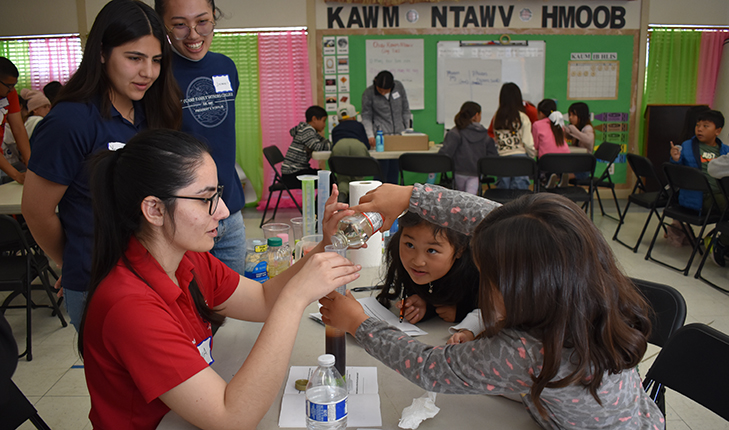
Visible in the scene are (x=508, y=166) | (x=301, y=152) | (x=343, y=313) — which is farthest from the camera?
(x=301, y=152)

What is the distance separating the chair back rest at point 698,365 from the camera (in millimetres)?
1087

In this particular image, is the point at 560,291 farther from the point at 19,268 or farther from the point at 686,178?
the point at 686,178

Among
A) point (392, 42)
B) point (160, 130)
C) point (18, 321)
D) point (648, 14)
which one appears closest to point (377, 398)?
point (160, 130)

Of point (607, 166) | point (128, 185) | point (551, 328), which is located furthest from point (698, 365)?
point (607, 166)

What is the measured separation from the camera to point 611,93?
6.66 m

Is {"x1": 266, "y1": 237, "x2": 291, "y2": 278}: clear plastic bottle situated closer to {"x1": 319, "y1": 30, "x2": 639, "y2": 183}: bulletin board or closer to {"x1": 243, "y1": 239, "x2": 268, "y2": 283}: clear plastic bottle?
{"x1": 243, "y1": 239, "x2": 268, "y2": 283}: clear plastic bottle

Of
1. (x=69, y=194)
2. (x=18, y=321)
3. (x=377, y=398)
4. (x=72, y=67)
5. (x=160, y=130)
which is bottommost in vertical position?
(x=18, y=321)

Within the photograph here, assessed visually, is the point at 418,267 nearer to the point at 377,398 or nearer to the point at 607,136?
the point at 377,398

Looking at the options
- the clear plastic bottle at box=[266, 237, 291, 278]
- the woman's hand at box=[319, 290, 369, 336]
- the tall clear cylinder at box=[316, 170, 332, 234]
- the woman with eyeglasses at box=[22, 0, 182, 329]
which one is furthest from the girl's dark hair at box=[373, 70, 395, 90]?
the woman's hand at box=[319, 290, 369, 336]

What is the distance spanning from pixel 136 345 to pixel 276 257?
94 centimetres

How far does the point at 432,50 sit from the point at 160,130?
587cm

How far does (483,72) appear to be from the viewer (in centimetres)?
655

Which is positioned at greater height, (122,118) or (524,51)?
(524,51)

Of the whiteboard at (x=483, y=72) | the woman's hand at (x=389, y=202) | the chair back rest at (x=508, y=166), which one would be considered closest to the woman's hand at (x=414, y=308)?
the woman's hand at (x=389, y=202)
